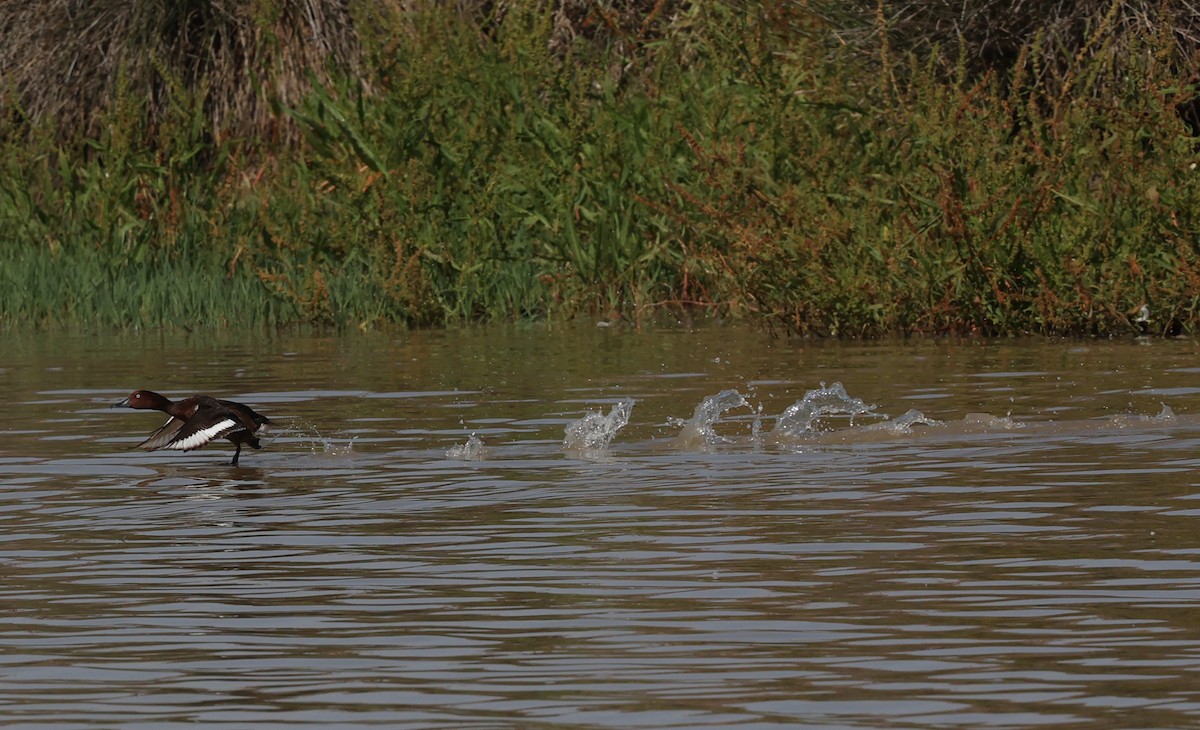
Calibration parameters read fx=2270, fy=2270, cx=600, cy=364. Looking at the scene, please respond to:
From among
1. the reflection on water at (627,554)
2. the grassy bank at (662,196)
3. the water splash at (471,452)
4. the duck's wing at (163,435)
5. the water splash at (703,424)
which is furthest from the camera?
the grassy bank at (662,196)

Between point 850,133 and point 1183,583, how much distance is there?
1089 centimetres

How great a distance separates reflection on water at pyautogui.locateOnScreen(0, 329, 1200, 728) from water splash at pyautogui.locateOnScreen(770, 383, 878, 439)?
26 mm

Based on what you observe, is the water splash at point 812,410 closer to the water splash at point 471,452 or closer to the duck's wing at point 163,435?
the water splash at point 471,452

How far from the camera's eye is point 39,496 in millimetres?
9117

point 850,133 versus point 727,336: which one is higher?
point 850,133

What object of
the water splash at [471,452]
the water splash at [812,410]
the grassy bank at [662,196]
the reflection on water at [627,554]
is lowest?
the reflection on water at [627,554]

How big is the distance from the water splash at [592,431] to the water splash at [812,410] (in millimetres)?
768

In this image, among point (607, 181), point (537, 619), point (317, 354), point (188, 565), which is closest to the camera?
point (537, 619)

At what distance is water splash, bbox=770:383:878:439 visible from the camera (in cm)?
1066

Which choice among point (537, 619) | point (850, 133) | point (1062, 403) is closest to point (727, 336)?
point (850, 133)

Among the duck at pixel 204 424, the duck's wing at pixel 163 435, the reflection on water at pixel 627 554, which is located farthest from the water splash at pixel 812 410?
the duck's wing at pixel 163 435

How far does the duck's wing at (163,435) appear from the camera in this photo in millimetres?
10594

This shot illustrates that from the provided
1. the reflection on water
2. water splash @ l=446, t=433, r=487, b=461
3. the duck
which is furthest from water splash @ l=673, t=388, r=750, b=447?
the duck

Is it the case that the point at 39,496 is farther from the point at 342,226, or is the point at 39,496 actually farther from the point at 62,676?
the point at 342,226
